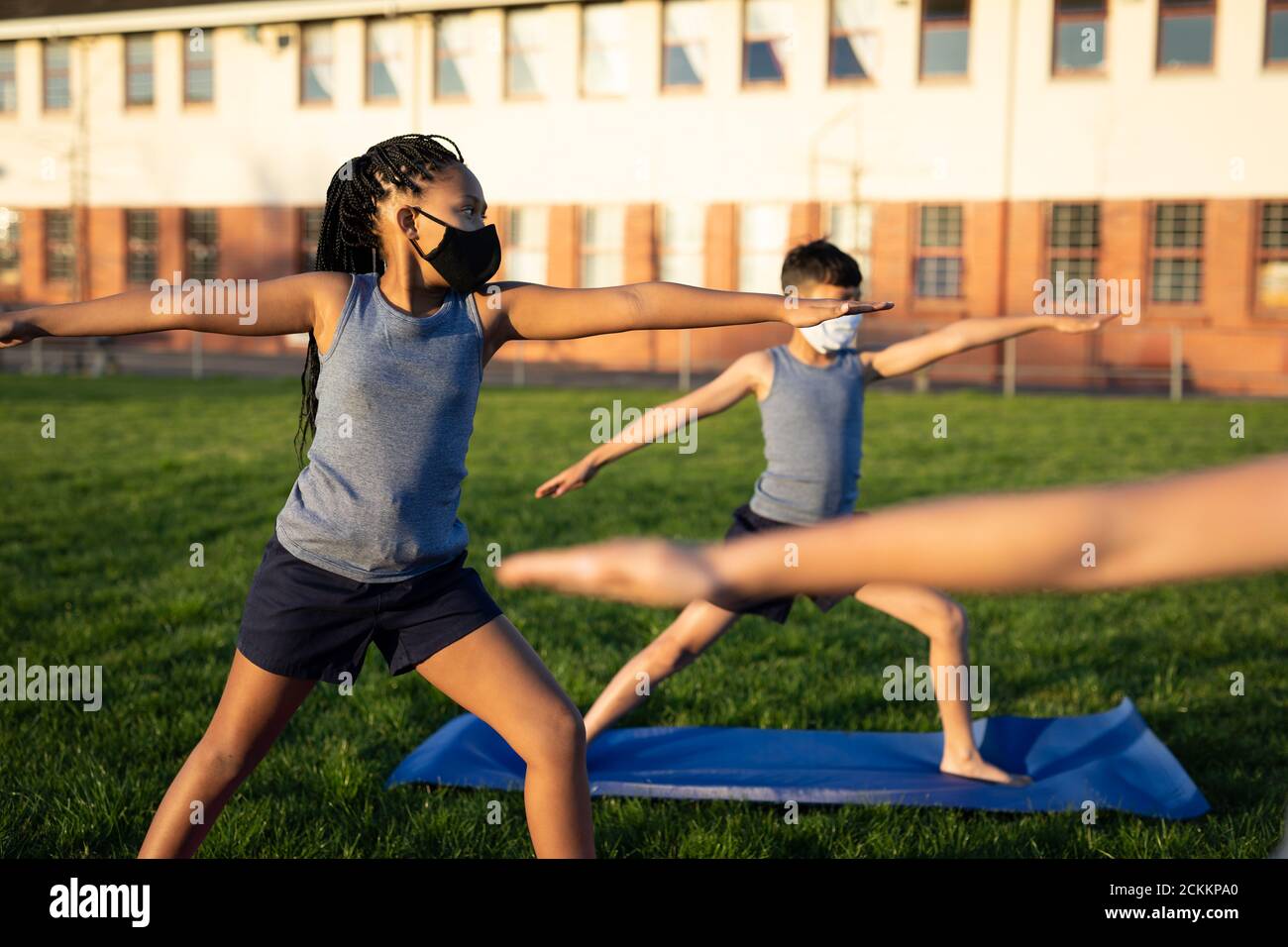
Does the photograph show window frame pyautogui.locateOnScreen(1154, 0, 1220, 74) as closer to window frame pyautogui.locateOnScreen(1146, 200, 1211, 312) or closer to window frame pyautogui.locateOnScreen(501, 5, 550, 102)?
window frame pyautogui.locateOnScreen(1146, 200, 1211, 312)

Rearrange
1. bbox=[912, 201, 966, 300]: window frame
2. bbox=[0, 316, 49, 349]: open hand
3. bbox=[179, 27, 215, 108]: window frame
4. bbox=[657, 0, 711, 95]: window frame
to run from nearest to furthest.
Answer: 1. bbox=[0, 316, 49, 349]: open hand
2. bbox=[912, 201, 966, 300]: window frame
3. bbox=[657, 0, 711, 95]: window frame
4. bbox=[179, 27, 215, 108]: window frame

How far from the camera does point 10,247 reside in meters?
35.1

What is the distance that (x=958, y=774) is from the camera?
5.04 m

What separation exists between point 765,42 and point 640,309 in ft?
88.9

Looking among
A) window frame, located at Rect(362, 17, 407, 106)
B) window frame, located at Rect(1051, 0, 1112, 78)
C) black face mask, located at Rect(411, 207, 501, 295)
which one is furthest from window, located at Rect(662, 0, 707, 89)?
black face mask, located at Rect(411, 207, 501, 295)

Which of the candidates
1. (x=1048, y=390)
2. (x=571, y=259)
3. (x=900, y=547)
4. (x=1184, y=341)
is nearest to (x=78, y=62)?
(x=571, y=259)

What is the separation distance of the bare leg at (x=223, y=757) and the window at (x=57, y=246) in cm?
3458

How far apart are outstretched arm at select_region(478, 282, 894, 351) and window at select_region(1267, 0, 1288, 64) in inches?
1030

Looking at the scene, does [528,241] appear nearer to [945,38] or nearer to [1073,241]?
[945,38]

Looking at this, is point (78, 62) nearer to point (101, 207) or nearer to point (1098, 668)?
point (101, 207)

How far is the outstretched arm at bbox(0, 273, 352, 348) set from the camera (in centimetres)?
306

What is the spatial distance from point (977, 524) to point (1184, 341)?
27354mm

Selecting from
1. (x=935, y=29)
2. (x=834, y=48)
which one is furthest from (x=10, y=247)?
(x=935, y=29)

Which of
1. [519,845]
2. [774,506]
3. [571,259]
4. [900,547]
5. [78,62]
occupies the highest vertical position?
[78,62]
